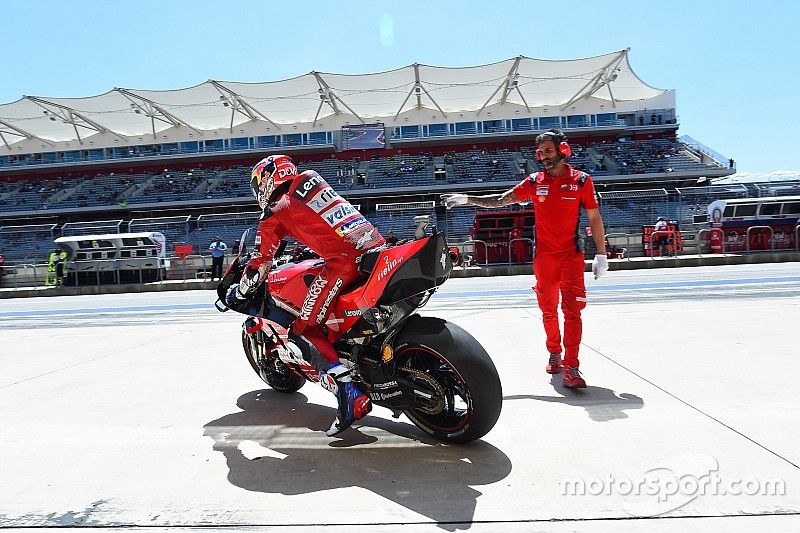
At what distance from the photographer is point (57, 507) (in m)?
2.37

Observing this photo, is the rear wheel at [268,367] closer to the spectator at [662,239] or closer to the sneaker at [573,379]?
the sneaker at [573,379]

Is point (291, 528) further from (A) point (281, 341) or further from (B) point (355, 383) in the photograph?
(A) point (281, 341)

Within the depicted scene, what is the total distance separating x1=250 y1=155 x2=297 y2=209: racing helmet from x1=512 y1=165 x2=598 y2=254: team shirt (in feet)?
5.77

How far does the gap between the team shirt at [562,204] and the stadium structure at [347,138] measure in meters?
34.6

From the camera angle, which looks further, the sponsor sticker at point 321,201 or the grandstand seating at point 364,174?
the grandstand seating at point 364,174

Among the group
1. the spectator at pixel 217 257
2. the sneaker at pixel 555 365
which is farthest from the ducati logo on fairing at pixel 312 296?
the spectator at pixel 217 257

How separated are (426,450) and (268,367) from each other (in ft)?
5.44

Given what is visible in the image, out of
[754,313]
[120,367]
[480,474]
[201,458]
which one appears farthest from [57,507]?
[754,313]

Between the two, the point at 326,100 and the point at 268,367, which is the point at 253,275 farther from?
the point at 326,100

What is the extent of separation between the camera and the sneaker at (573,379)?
388 cm

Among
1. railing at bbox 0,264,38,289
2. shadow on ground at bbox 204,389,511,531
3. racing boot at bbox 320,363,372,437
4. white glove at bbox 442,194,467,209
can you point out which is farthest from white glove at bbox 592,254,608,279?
railing at bbox 0,264,38,289

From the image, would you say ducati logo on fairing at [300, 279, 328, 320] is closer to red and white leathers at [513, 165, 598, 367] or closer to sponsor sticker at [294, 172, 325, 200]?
sponsor sticker at [294, 172, 325, 200]

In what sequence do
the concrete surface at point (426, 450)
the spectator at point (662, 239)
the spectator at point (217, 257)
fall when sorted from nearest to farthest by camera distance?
1. the concrete surface at point (426, 450)
2. the spectator at point (217, 257)
3. the spectator at point (662, 239)

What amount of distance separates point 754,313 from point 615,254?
1398 cm
